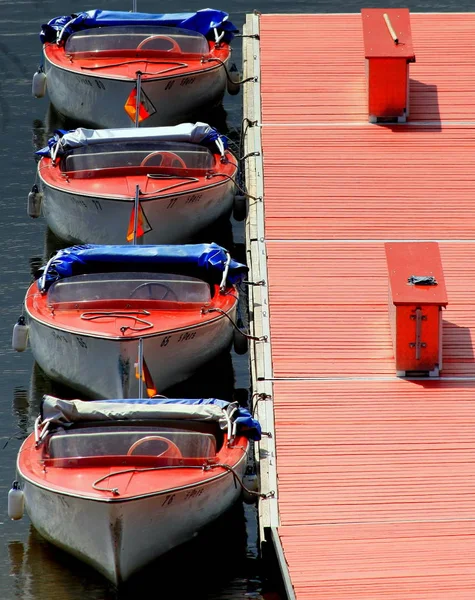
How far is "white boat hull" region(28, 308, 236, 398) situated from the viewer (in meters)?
29.9

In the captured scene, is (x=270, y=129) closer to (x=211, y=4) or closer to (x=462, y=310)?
(x=462, y=310)

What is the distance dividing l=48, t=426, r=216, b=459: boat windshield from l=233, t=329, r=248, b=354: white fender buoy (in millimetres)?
4521

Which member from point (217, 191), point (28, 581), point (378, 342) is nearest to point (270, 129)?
point (217, 191)

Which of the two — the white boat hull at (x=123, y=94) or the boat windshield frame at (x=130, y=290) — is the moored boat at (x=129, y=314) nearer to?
the boat windshield frame at (x=130, y=290)

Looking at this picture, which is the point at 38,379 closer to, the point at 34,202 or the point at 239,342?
the point at 239,342

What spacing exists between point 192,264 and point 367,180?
4861mm

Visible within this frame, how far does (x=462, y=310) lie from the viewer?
31109mm

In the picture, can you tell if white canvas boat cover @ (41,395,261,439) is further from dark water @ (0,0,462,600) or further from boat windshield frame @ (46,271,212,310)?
boat windshield frame @ (46,271,212,310)

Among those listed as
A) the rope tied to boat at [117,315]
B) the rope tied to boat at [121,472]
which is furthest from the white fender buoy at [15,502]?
the rope tied to boat at [117,315]

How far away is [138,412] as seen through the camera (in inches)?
1091

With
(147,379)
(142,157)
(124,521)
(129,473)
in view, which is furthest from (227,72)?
(124,521)

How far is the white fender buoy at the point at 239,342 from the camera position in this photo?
31500 millimetres

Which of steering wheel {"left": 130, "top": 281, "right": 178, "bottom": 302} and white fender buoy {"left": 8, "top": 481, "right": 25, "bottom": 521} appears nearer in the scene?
white fender buoy {"left": 8, "top": 481, "right": 25, "bottom": 521}

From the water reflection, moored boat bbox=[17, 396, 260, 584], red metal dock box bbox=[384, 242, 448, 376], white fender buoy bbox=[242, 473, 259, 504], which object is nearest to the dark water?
the water reflection
